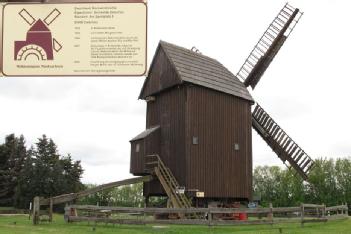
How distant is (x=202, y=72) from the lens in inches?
933

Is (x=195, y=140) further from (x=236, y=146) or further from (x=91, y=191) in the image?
(x=91, y=191)

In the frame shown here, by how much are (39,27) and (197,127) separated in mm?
19140

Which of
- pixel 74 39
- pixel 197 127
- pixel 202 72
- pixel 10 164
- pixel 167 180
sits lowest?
pixel 167 180

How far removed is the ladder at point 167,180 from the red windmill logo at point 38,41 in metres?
18.3

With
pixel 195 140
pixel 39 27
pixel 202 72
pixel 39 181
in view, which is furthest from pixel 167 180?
pixel 39 181

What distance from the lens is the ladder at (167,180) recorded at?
21250mm

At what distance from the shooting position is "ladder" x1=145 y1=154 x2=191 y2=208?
21250mm

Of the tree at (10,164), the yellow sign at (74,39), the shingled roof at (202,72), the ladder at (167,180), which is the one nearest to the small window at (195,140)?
the ladder at (167,180)

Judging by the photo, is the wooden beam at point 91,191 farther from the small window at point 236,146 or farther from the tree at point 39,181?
the tree at point 39,181

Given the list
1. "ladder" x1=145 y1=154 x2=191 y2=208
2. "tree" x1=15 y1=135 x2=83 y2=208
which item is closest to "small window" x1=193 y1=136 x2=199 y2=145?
"ladder" x1=145 y1=154 x2=191 y2=208

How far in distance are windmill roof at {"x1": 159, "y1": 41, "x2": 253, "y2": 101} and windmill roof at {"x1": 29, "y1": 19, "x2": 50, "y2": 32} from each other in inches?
739

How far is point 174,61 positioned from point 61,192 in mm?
27909

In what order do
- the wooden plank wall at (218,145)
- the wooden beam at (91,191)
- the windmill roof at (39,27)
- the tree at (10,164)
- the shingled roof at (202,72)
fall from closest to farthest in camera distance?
the windmill roof at (39,27)
the wooden beam at (91,191)
the wooden plank wall at (218,145)
the shingled roof at (202,72)
the tree at (10,164)

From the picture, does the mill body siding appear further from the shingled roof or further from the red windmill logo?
the red windmill logo
